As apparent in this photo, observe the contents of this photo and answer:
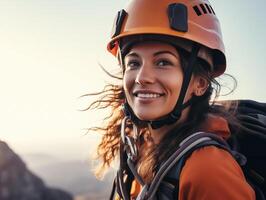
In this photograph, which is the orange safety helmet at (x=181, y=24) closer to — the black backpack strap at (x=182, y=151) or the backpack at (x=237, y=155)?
the backpack at (x=237, y=155)

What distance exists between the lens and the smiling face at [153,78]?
3656 millimetres

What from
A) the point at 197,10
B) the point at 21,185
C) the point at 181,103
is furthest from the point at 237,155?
the point at 21,185

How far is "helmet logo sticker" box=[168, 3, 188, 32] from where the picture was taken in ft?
12.7

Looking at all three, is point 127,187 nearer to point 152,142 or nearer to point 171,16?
point 152,142

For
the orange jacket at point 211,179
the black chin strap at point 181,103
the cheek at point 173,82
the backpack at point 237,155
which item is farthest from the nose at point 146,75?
the orange jacket at point 211,179

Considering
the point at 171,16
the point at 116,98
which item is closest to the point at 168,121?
the point at 171,16

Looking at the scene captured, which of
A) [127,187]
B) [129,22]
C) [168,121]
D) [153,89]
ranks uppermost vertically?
[129,22]

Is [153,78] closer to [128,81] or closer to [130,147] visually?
[128,81]

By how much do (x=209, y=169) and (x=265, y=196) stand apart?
2.35 feet

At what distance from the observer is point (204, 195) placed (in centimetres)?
290

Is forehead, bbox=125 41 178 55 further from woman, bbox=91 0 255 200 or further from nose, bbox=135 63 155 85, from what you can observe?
nose, bbox=135 63 155 85

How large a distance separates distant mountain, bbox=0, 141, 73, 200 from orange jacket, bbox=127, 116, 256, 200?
6.00m

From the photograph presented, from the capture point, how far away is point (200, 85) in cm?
399

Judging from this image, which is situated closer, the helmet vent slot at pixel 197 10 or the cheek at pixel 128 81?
the cheek at pixel 128 81
